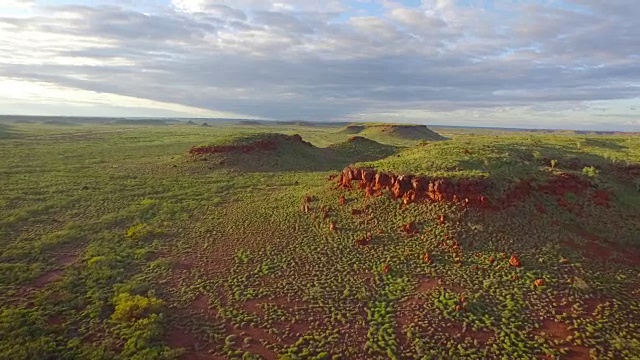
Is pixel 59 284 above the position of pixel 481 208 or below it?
below

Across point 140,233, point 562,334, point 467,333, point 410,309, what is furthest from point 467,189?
point 140,233

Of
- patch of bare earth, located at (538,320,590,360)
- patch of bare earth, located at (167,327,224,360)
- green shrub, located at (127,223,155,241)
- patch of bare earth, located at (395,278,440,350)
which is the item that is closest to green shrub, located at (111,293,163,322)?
patch of bare earth, located at (167,327,224,360)

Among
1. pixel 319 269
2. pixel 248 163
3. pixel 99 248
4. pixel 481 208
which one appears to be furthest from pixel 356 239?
pixel 248 163

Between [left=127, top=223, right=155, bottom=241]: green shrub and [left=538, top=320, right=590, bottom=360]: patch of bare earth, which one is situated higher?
[left=127, top=223, right=155, bottom=241]: green shrub

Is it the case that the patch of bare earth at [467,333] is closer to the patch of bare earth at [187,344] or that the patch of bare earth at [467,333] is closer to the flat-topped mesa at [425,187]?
the patch of bare earth at [187,344]

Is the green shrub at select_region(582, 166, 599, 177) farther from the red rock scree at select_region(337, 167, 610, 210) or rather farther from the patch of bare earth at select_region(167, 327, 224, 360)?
the patch of bare earth at select_region(167, 327, 224, 360)

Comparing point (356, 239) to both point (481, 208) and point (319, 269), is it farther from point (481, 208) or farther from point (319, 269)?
point (481, 208)
